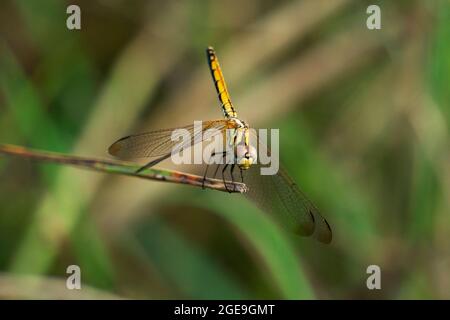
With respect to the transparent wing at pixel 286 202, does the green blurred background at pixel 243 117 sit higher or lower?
higher

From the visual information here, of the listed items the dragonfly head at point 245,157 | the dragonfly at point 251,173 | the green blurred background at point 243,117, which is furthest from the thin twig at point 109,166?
the green blurred background at point 243,117

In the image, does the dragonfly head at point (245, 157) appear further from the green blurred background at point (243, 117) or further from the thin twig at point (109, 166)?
the green blurred background at point (243, 117)

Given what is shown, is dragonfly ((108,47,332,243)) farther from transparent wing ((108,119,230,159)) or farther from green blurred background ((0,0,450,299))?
green blurred background ((0,0,450,299))

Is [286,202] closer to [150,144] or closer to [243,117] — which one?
[150,144]

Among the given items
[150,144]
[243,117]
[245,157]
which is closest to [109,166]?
[150,144]

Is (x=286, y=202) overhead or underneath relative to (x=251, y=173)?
underneath

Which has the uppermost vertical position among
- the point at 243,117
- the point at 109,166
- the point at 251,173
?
the point at 243,117
